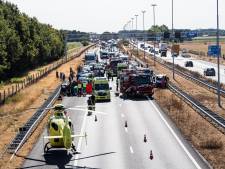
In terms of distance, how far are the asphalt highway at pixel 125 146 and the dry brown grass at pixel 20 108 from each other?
218 centimetres

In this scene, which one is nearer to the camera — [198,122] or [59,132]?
[59,132]

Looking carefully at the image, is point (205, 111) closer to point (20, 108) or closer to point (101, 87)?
point (101, 87)

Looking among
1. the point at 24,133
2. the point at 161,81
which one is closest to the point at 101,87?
the point at 161,81

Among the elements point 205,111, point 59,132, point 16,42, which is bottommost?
point 205,111

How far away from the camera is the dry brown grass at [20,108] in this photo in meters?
33.2

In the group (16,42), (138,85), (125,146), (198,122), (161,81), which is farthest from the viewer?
(16,42)

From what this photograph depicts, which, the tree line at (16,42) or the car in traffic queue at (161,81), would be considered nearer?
the car in traffic queue at (161,81)

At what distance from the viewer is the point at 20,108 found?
46.5m

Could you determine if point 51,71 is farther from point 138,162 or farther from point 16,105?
point 138,162

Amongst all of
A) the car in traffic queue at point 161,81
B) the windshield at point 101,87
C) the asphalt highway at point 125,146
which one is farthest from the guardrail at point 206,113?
the car in traffic queue at point 161,81

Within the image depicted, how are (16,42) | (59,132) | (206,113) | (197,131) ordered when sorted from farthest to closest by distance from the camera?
(16,42)
(206,113)
(197,131)
(59,132)

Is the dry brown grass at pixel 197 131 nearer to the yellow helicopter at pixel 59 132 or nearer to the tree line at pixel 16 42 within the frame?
the yellow helicopter at pixel 59 132

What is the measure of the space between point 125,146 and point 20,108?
1824 centimetres

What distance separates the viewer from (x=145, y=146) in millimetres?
30625
